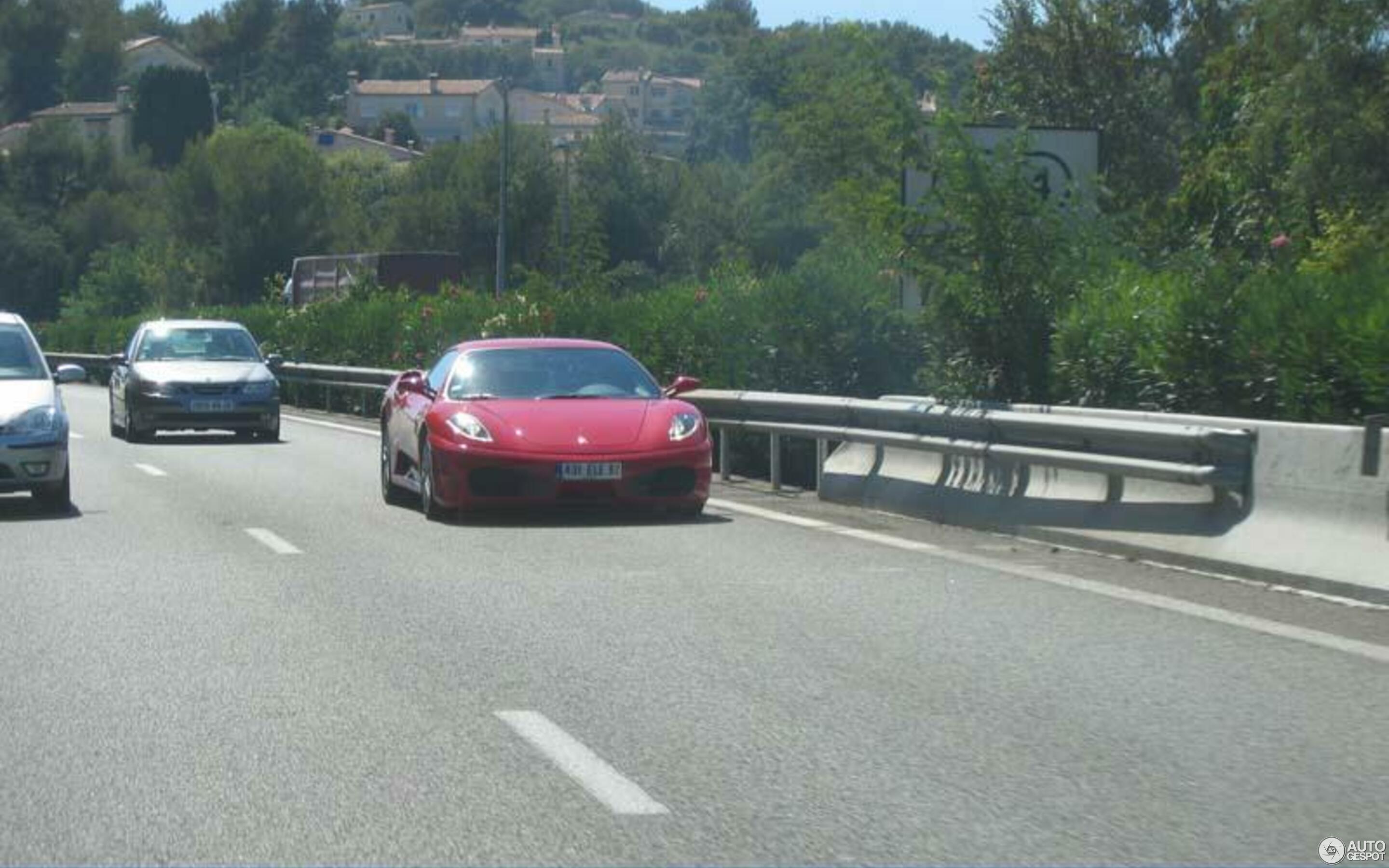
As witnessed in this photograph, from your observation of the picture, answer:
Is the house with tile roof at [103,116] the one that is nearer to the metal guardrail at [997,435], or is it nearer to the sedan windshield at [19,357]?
the sedan windshield at [19,357]

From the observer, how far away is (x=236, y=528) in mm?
15680

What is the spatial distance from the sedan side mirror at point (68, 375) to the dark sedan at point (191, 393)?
8958mm

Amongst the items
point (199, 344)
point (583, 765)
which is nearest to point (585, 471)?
point (583, 765)

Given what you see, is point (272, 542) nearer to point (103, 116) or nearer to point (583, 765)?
point (583, 765)

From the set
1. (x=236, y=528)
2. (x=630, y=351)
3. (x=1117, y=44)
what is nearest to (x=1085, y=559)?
(x=236, y=528)

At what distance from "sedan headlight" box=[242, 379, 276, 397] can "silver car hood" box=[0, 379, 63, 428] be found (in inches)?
405

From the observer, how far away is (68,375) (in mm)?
18172

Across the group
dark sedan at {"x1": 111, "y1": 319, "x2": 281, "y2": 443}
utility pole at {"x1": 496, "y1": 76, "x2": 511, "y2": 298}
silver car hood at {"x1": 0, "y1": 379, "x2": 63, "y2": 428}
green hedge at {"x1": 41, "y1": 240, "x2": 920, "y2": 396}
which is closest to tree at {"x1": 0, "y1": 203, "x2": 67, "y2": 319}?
utility pole at {"x1": 496, "y1": 76, "x2": 511, "y2": 298}

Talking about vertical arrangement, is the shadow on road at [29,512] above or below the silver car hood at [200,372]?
below

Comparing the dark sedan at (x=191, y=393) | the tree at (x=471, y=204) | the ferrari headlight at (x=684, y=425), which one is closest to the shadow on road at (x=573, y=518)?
the ferrari headlight at (x=684, y=425)

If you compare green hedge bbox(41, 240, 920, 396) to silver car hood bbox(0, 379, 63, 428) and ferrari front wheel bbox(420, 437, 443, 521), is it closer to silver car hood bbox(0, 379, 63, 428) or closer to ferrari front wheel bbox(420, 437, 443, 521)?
ferrari front wheel bbox(420, 437, 443, 521)

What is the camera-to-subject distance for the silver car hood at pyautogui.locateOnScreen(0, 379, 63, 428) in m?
16.6

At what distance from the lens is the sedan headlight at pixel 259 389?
91.6ft

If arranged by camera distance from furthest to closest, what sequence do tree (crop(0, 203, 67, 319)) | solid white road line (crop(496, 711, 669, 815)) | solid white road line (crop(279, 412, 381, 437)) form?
tree (crop(0, 203, 67, 319)), solid white road line (crop(279, 412, 381, 437)), solid white road line (crop(496, 711, 669, 815))
